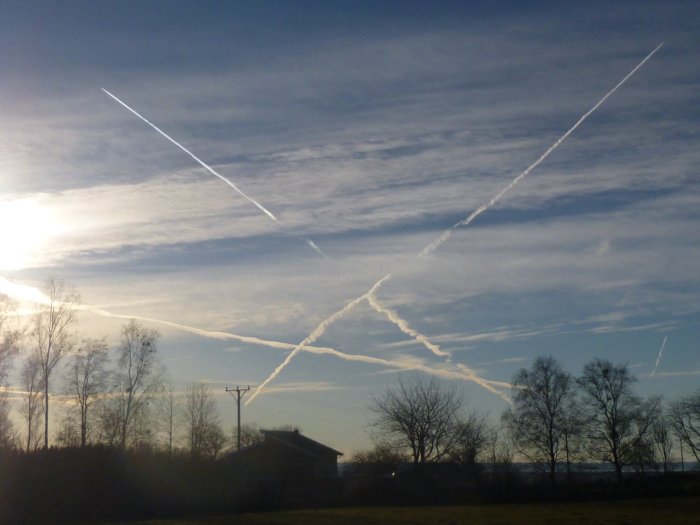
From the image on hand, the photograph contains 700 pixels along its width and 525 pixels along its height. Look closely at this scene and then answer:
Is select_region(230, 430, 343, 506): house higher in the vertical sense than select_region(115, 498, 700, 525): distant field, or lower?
higher

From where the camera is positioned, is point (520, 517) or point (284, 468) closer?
point (520, 517)

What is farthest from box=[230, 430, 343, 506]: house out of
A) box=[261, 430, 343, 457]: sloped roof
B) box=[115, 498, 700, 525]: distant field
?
box=[115, 498, 700, 525]: distant field

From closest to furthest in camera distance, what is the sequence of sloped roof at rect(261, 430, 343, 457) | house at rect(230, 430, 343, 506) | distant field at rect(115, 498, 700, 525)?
distant field at rect(115, 498, 700, 525)
house at rect(230, 430, 343, 506)
sloped roof at rect(261, 430, 343, 457)

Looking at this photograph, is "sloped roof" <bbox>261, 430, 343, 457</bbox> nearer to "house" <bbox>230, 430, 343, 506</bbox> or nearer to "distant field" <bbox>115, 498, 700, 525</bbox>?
"house" <bbox>230, 430, 343, 506</bbox>

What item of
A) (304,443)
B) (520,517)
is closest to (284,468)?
(304,443)

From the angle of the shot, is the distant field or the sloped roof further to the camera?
the sloped roof

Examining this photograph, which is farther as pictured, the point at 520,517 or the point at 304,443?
the point at 304,443

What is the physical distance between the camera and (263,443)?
226ft

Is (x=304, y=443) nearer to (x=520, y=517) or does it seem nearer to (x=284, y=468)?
(x=284, y=468)

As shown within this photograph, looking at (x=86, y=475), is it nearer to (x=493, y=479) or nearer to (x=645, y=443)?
(x=493, y=479)

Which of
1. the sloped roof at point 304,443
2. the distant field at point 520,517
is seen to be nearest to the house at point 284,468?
the sloped roof at point 304,443

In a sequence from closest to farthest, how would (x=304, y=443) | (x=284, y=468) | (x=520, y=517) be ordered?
(x=520, y=517) → (x=284, y=468) → (x=304, y=443)

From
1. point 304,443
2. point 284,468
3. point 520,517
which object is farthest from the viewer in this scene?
point 304,443

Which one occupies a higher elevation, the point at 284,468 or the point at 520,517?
the point at 284,468
